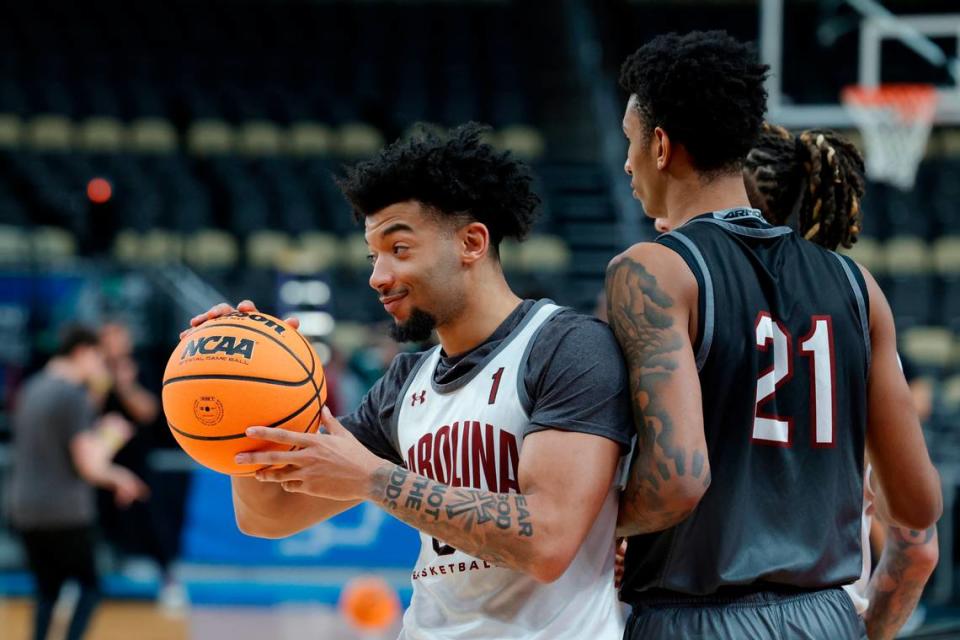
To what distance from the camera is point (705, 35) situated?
9.21 ft

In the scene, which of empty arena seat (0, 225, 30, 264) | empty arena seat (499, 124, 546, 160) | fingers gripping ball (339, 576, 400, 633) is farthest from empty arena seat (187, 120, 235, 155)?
fingers gripping ball (339, 576, 400, 633)

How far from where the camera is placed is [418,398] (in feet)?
9.62

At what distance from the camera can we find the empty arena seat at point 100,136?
15.8m

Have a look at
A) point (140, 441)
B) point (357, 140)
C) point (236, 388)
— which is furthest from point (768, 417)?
point (357, 140)

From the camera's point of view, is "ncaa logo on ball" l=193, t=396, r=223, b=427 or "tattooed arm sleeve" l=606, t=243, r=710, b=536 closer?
"tattooed arm sleeve" l=606, t=243, r=710, b=536

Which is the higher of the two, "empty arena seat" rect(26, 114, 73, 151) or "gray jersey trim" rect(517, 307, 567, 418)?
"empty arena seat" rect(26, 114, 73, 151)

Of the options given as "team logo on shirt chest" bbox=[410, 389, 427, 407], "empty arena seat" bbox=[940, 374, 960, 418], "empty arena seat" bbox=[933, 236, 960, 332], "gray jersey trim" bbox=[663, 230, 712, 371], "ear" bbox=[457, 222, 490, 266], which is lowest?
"empty arena seat" bbox=[940, 374, 960, 418]

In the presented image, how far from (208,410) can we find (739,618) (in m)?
1.15

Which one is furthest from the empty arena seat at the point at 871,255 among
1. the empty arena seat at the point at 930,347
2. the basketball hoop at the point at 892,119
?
the basketball hoop at the point at 892,119

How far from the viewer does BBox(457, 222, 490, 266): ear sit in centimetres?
286

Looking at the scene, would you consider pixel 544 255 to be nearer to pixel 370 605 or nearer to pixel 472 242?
pixel 370 605

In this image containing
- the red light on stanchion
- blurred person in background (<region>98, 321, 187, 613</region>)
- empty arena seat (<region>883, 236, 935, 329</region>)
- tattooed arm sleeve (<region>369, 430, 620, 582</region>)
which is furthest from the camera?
the red light on stanchion

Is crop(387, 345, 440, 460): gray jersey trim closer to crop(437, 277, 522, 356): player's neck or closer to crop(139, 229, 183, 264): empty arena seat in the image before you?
crop(437, 277, 522, 356): player's neck

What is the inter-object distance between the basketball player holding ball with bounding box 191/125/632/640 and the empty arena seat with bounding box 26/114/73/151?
44.7 feet
